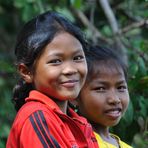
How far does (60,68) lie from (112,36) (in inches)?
104

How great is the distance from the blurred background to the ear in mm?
1074

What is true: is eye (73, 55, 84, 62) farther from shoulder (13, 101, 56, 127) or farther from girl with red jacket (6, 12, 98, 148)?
shoulder (13, 101, 56, 127)

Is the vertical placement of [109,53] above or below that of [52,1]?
below

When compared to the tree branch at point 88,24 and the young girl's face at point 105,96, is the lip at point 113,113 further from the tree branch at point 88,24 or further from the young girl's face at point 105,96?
the tree branch at point 88,24

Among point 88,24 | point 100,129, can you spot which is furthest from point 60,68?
point 88,24

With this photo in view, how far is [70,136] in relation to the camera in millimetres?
2350

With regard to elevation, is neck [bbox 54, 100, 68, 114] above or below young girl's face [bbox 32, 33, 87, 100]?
below

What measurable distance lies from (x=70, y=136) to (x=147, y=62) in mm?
1543

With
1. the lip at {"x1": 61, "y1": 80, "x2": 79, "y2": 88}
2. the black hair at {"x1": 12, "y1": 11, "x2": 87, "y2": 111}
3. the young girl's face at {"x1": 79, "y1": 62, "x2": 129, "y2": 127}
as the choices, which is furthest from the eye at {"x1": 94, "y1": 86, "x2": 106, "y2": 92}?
the lip at {"x1": 61, "y1": 80, "x2": 79, "y2": 88}

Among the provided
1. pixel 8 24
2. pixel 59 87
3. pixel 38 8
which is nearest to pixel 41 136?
Answer: pixel 59 87

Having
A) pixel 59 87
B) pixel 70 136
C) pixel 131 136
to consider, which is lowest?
pixel 131 136

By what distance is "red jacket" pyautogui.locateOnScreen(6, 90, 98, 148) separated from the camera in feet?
7.41

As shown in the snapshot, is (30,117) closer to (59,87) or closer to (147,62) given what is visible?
(59,87)

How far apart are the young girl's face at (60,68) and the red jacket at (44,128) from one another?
0.17 ft
